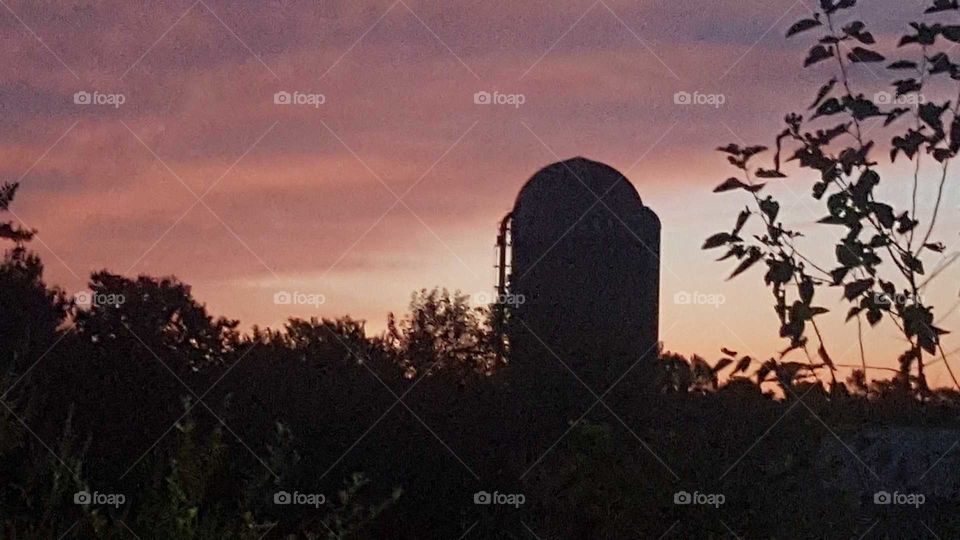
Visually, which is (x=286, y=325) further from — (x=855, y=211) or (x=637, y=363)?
(x=855, y=211)

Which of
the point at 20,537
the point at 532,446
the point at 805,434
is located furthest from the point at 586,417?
the point at 20,537

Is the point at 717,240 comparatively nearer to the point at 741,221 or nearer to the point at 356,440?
the point at 741,221

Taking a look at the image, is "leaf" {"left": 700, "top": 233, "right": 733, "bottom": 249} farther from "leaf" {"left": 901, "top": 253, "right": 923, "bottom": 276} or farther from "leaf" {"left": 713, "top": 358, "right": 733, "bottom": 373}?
"leaf" {"left": 901, "top": 253, "right": 923, "bottom": 276}

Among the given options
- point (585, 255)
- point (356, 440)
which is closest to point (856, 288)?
point (356, 440)

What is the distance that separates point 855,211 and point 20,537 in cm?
548

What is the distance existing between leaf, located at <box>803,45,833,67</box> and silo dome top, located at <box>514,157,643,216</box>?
4328mm

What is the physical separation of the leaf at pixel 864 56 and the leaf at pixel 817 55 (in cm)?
25

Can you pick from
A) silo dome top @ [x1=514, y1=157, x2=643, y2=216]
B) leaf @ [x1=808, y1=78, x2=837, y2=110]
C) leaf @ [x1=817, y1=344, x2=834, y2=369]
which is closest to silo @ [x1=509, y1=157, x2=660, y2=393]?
silo dome top @ [x1=514, y1=157, x2=643, y2=216]

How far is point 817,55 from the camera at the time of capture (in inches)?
329

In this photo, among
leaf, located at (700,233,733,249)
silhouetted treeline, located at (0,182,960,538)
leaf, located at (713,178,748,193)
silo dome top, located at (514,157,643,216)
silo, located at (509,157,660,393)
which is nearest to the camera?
silhouetted treeline, located at (0,182,960,538)

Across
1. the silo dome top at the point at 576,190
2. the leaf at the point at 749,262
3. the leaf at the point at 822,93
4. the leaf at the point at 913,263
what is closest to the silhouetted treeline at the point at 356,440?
the leaf at the point at 749,262

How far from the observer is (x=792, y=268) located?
844 cm

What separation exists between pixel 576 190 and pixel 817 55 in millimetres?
4510

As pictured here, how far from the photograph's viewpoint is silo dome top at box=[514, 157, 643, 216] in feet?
41.0
